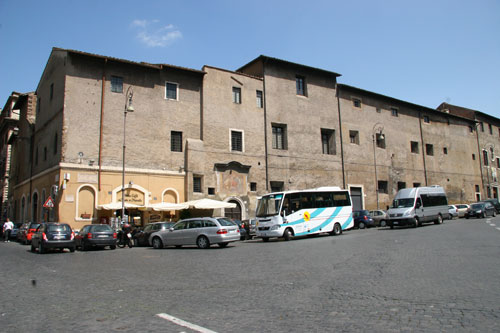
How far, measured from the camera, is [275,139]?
34.4 m

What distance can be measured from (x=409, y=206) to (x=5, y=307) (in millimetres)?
25094

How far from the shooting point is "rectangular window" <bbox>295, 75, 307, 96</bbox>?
3659 centimetres

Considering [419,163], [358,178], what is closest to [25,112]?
[358,178]

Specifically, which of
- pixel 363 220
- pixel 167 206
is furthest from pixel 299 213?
pixel 363 220

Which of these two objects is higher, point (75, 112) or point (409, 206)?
point (75, 112)

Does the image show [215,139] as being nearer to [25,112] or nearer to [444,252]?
[25,112]

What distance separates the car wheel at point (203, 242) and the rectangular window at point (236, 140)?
13.8 m

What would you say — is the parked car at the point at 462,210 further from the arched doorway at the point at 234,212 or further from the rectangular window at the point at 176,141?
the rectangular window at the point at 176,141

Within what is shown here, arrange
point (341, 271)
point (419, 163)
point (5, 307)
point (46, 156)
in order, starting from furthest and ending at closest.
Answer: point (419, 163), point (46, 156), point (341, 271), point (5, 307)

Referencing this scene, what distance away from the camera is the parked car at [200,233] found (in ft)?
60.0

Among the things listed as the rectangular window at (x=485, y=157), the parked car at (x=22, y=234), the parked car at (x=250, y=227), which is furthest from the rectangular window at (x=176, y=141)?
the rectangular window at (x=485, y=157)

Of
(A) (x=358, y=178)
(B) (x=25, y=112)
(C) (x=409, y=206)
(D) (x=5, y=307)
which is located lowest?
(D) (x=5, y=307)

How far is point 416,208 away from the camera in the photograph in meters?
27.0

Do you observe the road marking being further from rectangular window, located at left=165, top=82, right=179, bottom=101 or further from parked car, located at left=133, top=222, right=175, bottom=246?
rectangular window, located at left=165, top=82, right=179, bottom=101
